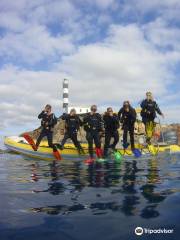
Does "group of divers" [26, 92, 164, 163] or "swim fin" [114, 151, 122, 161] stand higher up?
"group of divers" [26, 92, 164, 163]

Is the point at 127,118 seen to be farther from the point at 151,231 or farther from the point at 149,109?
the point at 151,231

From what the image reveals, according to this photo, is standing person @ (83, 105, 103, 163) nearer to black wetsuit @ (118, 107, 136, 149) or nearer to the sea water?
black wetsuit @ (118, 107, 136, 149)

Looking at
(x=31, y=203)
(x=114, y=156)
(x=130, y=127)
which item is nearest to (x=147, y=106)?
(x=130, y=127)

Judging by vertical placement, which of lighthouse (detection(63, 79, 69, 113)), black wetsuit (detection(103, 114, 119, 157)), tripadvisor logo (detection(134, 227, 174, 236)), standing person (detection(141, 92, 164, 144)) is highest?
lighthouse (detection(63, 79, 69, 113))

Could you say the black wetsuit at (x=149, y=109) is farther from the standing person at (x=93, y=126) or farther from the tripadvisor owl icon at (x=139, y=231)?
the tripadvisor owl icon at (x=139, y=231)

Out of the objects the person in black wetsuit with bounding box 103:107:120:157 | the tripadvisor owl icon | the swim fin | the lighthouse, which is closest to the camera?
the tripadvisor owl icon

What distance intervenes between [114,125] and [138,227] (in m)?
12.0

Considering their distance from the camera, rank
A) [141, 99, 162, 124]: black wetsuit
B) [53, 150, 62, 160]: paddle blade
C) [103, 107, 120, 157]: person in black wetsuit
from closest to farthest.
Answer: [103, 107, 120, 157]: person in black wetsuit → [141, 99, 162, 124]: black wetsuit → [53, 150, 62, 160]: paddle blade

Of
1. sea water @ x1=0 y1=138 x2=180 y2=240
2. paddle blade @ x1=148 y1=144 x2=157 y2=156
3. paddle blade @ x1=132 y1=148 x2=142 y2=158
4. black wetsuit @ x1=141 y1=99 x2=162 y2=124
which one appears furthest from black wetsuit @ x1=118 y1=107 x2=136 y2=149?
sea water @ x1=0 y1=138 x2=180 y2=240

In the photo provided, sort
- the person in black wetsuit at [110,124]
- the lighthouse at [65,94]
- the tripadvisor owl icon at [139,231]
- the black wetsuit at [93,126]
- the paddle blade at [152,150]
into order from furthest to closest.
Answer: the lighthouse at [65,94], the paddle blade at [152,150], the person in black wetsuit at [110,124], the black wetsuit at [93,126], the tripadvisor owl icon at [139,231]

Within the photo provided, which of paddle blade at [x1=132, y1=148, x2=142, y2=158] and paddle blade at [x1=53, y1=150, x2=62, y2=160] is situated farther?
paddle blade at [x1=53, y1=150, x2=62, y2=160]

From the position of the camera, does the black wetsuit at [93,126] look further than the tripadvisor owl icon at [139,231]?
Yes

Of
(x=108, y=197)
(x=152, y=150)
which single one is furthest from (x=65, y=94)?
(x=108, y=197)

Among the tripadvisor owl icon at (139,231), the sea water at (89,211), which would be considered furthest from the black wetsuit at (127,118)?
the tripadvisor owl icon at (139,231)
